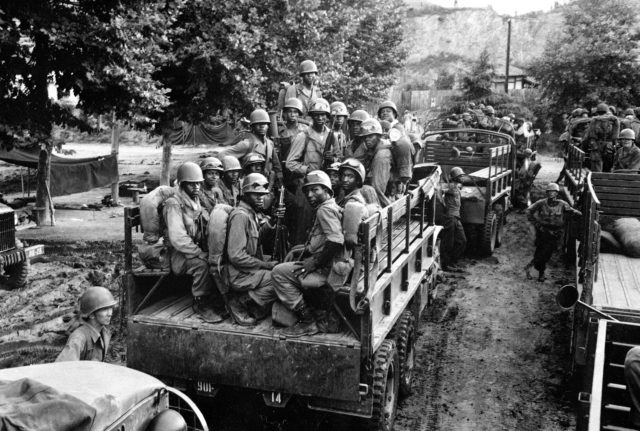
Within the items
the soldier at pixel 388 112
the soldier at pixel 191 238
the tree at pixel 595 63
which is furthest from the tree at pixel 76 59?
the tree at pixel 595 63

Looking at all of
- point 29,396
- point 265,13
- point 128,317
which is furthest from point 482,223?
point 29,396

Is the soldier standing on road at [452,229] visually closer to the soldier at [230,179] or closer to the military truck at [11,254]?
the soldier at [230,179]

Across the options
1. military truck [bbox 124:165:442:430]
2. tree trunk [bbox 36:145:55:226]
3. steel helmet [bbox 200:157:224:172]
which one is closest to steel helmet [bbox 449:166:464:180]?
military truck [bbox 124:165:442:430]

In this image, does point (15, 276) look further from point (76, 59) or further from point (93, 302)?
point (93, 302)

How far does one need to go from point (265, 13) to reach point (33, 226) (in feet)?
24.8

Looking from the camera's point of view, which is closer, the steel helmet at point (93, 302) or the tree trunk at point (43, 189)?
the steel helmet at point (93, 302)

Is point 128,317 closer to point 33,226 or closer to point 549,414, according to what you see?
point 549,414

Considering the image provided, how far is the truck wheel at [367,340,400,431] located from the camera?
223 inches

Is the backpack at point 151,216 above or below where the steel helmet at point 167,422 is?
above

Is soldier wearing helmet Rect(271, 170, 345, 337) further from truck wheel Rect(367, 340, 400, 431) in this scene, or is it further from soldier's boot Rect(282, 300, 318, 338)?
truck wheel Rect(367, 340, 400, 431)

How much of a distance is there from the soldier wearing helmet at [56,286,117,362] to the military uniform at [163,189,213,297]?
40.1 inches

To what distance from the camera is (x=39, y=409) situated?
3324 millimetres

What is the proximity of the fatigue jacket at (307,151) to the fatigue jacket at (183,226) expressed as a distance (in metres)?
1.94

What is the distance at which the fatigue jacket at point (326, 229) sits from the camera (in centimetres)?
563
